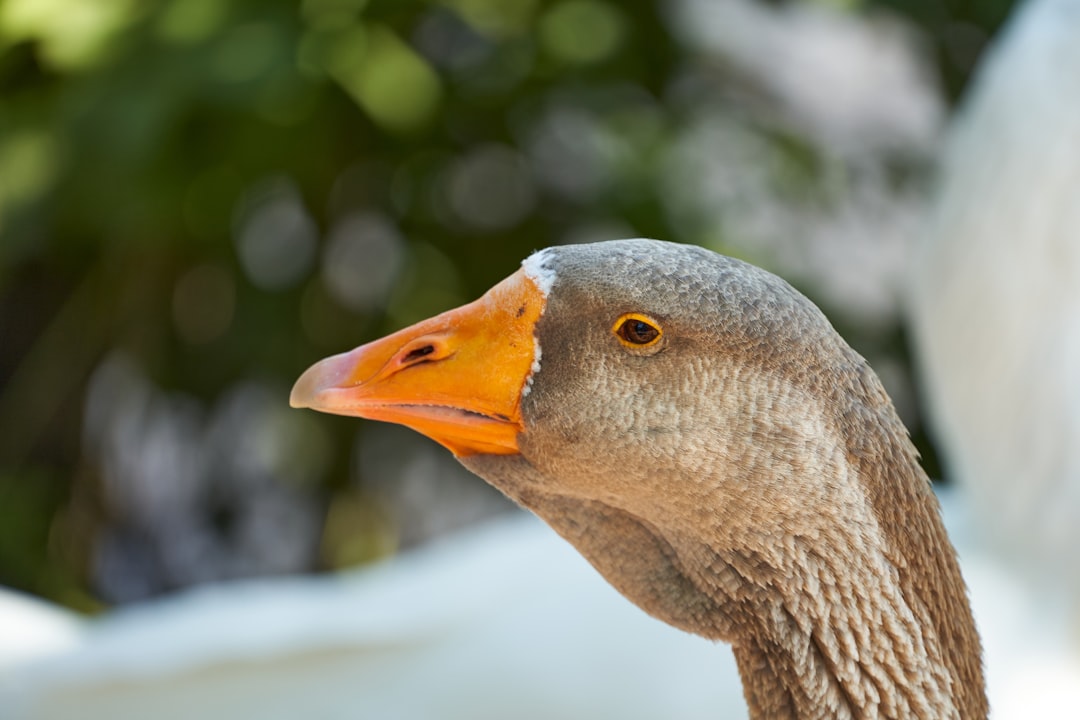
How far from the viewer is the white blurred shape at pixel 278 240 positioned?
128 inches

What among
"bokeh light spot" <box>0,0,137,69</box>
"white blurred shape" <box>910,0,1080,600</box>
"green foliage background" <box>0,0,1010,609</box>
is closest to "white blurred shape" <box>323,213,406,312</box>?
"green foliage background" <box>0,0,1010,609</box>

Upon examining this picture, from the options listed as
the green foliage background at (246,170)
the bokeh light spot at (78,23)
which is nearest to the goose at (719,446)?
the green foliage background at (246,170)

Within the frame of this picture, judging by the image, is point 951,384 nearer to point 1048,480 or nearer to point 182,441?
point 1048,480

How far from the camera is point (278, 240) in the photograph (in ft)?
11.1

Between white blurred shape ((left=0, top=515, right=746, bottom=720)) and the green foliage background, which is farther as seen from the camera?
the green foliage background

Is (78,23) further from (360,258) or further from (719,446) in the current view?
(719,446)

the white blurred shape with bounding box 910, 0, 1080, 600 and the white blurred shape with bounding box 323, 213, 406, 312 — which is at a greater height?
the white blurred shape with bounding box 910, 0, 1080, 600

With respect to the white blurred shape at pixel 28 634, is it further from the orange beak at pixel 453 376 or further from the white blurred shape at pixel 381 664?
the orange beak at pixel 453 376

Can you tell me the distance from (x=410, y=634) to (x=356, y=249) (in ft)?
4.42

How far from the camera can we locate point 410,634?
227 cm

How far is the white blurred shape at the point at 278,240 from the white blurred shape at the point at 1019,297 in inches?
67.7

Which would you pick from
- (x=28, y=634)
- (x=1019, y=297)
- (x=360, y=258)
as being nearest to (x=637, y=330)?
(x=1019, y=297)

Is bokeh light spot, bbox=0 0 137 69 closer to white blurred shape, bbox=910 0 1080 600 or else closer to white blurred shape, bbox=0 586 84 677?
white blurred shape, bbox=0 586 84 677

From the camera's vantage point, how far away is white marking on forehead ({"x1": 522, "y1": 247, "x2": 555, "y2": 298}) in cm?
96
